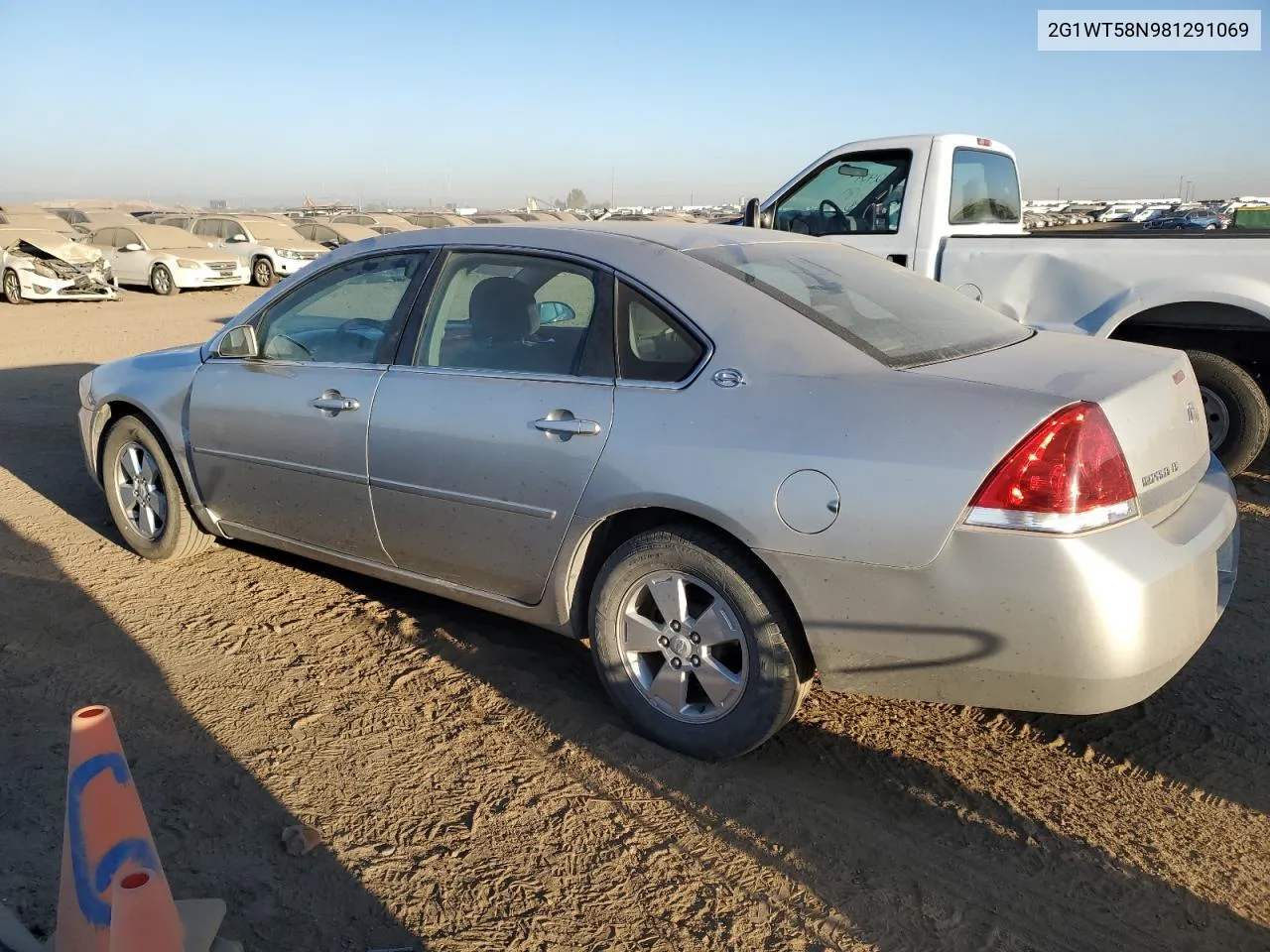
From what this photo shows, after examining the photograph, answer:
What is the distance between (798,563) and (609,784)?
935 millimetres

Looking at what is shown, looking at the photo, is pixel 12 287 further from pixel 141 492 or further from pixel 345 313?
pixel 345 313

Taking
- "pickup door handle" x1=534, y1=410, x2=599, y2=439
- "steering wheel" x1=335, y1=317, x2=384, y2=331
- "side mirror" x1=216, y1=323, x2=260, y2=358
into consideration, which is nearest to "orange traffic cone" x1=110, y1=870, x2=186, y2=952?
"pickup door handle" x1=534, y1=410, x2=599, y2=439

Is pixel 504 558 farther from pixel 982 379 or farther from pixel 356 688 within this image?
pixel 982 379

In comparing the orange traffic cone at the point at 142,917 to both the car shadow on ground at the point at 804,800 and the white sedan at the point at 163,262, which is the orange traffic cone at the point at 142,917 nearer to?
the car shadow on ground at the point at 804,800

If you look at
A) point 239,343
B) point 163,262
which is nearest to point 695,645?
point 239,343

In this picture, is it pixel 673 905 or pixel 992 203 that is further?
pixel 992 203

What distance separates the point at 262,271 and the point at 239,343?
810 inches

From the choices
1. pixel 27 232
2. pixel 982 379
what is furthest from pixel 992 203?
pixel 27 232

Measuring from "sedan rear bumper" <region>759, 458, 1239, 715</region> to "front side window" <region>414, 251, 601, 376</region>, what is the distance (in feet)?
3.63

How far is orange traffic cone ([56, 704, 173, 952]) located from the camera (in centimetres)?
209

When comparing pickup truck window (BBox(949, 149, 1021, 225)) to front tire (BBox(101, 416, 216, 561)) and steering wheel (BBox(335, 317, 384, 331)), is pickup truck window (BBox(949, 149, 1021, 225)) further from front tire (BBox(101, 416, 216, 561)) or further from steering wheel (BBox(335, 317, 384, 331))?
front tire (BBox(101, 416, 216, 561))

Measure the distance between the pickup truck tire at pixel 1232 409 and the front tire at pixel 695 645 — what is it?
4018 mm

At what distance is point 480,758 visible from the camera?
3.28m

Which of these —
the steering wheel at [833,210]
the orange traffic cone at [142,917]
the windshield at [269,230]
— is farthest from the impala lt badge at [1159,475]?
the windshield at [269,230]
